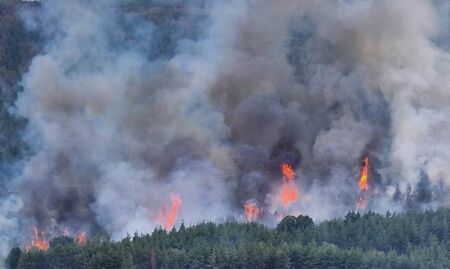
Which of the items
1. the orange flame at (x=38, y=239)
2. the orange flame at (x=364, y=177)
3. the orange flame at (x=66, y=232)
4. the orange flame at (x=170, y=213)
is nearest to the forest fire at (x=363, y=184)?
the orange flame at (x=364, y=177)

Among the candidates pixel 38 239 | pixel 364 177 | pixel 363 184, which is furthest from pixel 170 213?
pixel 364 177

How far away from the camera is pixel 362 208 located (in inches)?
3344

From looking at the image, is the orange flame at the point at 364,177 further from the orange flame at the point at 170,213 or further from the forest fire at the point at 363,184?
the orange flame at the point at 170,213

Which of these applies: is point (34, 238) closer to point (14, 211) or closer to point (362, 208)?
point (14, 211)

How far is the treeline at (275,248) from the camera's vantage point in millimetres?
63188

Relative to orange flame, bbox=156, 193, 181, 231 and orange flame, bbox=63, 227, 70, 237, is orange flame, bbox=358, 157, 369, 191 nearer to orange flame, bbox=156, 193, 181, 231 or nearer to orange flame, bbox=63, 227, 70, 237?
orange flame, bbox=156, 193, 181, 231

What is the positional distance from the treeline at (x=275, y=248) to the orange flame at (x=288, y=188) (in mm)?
13416

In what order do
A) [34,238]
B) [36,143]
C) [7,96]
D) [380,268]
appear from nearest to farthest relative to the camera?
[380,268] → [34,238] → [36,143] → [7,96]

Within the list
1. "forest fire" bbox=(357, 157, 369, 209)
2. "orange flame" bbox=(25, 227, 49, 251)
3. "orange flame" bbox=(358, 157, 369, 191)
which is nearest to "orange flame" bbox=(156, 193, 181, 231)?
"orange flame" bbox=(25, 227, 49, 251)

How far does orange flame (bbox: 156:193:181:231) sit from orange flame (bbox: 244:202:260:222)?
5.62 meters

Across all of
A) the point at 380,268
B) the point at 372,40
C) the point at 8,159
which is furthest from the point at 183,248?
the point at 372,40

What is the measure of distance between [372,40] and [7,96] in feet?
116

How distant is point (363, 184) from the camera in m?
88.1

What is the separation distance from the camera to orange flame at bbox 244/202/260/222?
281ft
